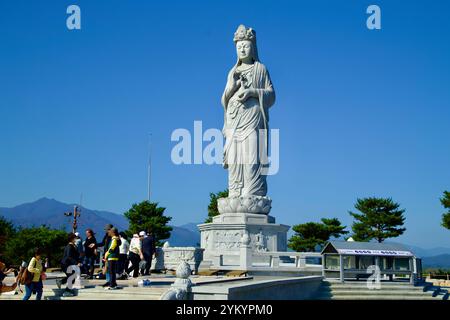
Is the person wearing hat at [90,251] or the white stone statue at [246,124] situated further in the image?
the white stone statue at [246,124]

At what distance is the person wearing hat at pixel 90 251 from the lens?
1405 cm

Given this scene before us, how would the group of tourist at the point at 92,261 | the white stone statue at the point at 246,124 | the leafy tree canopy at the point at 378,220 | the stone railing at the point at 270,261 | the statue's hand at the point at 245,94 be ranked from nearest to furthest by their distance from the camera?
the group of tourist at the point at 92,261 < the stone railing at the point at 270,261 < the white stone statue at the point at 246,124 < the statue's hand at the point at 245,94 < the leafy tree canopy at the point at 378,220

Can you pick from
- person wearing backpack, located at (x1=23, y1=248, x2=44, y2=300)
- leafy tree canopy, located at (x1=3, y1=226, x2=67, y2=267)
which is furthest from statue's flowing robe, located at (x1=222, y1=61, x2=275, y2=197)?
leafy tree canopy, located at (x1=3, y1=226, x2=67, y2=267)

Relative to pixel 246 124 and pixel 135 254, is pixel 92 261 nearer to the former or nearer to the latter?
pixel 135 254

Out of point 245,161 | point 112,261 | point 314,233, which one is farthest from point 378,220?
point 112,261

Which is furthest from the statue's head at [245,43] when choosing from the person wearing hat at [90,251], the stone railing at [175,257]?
the person wearing hat at [90,251]

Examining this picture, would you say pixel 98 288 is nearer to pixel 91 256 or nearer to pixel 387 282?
pixel 91 256

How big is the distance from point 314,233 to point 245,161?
14.7 m

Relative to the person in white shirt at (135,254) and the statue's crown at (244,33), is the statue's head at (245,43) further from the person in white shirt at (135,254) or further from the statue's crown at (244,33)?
the person in white shirt at (135,254)

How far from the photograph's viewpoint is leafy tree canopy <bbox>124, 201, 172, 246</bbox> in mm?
37094

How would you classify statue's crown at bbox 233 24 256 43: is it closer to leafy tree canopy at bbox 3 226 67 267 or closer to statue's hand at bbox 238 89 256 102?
statue's hand at bbox 238 89 256 102

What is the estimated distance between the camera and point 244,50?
77.7ft
